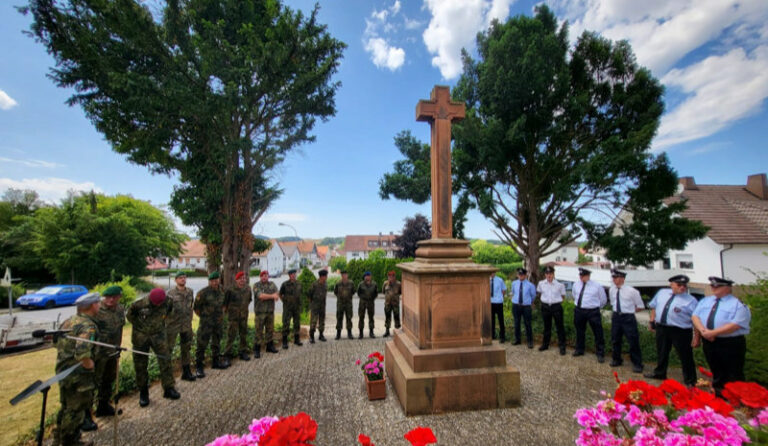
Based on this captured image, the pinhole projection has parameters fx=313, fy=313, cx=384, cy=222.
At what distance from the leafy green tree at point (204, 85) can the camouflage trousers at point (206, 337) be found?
374 centimetres

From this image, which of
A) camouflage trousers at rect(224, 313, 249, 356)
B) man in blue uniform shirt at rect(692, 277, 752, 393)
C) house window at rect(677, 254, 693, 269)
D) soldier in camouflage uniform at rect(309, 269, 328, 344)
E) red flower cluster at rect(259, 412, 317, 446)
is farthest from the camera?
house window at rect(677, 254, 693, 269)

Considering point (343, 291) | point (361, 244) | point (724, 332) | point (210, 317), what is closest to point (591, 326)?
point (724, 332)

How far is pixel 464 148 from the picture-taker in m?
9.67

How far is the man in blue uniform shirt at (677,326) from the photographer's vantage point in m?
4.68

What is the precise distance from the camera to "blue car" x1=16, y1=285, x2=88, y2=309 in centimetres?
1711

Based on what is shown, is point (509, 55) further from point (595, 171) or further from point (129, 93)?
point (129, 93)

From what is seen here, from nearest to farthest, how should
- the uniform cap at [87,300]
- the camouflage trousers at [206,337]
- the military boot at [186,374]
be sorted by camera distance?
the uniform cap at [87,300], the military boot at [186,374], the camouflage trousers at [206,337]

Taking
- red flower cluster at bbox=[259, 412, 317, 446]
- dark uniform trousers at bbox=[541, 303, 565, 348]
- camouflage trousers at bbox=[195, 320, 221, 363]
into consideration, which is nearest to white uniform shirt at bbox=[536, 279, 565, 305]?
dark uniform trousers at bbox=[541, 303, 565, 348]

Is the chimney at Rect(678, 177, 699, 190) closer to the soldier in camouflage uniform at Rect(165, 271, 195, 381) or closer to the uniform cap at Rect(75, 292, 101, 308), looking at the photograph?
the soldier in camouflage uniform at Rect(165, 271, 195, 381)

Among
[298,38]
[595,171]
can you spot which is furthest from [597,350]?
[298,38]

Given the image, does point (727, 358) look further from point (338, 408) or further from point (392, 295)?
point (392, 295)

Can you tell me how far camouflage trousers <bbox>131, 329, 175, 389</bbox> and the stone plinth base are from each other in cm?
339

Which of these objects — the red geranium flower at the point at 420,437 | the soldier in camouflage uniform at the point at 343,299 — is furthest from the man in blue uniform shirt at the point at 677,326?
the soldier in camouflage uniform at the point at 343,299

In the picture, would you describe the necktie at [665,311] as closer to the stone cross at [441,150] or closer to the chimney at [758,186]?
the stone cross at [441,150]
